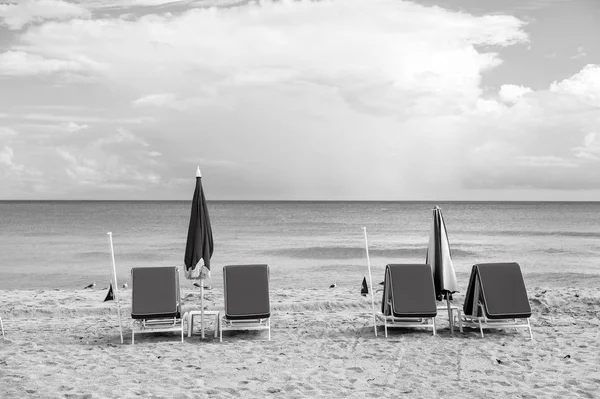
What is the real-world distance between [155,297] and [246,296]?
1.35m

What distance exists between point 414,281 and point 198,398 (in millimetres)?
4121

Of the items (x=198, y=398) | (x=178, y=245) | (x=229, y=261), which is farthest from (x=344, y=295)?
(x=178, y=245)

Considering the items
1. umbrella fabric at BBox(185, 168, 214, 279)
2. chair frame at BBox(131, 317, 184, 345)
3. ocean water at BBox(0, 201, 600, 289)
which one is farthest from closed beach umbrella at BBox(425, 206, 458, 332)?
ocean water at BBox(0, 201, 600, 289)

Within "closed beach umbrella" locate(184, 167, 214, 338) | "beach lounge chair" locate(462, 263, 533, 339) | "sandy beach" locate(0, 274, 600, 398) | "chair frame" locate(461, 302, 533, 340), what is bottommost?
"sandy beach" locate(0, 274, 600, 398)

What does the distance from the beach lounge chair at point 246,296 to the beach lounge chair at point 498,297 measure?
318cm

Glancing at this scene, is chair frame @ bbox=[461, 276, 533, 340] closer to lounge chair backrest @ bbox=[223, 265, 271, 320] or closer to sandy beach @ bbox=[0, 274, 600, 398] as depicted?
sandy beach @ bbox=[0, 274, 600, 398]

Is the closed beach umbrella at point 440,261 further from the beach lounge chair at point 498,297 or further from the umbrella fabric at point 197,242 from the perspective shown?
the umbrella fabric at point 197,242

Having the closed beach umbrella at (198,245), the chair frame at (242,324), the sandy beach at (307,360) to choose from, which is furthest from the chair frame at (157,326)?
the chair frame at (242,324)

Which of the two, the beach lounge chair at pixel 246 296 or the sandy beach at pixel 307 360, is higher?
the beach lounge chair at pixel 246 296

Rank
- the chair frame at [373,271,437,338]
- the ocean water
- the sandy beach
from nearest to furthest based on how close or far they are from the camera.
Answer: the sandy beach < the chair frame at [373,271,437,338] < the ocean water

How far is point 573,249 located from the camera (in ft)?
106

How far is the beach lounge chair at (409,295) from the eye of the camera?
29.1ft

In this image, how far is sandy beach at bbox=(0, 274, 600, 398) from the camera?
6457mm

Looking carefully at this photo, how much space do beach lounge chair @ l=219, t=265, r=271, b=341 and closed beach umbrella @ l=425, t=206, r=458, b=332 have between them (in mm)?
2572
